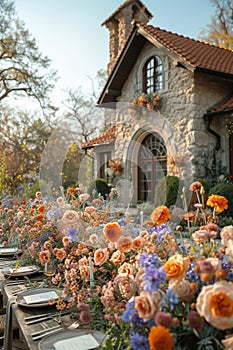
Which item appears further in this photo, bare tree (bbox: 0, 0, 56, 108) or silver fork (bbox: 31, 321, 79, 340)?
bare tree (bbox: 0, 0, 56, 108)

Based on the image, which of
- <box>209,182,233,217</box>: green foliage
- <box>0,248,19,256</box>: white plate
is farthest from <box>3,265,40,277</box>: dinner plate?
<box>209,182,233,217</box>: green foliage

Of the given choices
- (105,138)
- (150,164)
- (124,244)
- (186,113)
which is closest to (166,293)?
(124,244)

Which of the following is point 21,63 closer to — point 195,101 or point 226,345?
point 195,101

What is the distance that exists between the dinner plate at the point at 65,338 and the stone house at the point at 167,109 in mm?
6994

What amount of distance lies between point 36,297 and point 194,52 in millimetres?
8884

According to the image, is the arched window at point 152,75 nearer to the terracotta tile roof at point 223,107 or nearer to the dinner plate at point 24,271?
the terracotta tile roof at point 223,107

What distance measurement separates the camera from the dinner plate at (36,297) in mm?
1817

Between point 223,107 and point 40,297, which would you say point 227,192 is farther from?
point 40,297

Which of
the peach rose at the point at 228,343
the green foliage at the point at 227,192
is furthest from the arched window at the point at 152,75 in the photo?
the peach rose at the point at 228,343

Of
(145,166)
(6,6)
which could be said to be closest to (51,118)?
(6,6)

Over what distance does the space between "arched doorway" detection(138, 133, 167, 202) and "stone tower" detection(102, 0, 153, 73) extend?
4919mm

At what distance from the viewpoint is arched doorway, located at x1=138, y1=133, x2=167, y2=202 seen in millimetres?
9484

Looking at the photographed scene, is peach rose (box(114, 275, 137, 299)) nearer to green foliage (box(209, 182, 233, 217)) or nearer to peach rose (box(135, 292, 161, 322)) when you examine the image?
peach rose (box(135, 292, 161, 322))

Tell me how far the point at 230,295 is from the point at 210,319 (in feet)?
0.27
